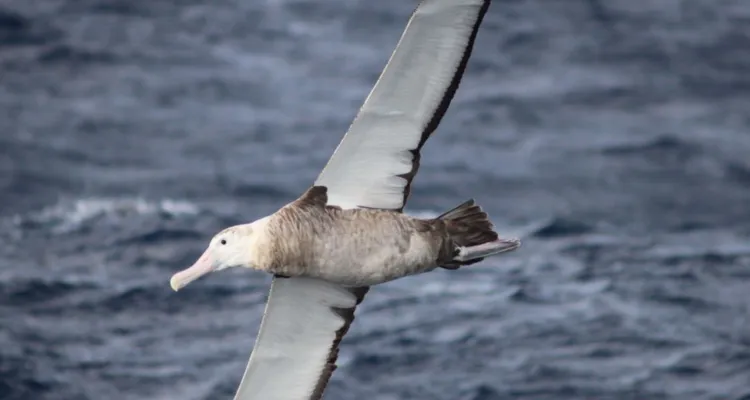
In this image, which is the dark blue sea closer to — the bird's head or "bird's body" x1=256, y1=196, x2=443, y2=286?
"bird's body" x1=256, y1=196, x2=443, y2=286

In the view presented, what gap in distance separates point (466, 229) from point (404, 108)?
86 centimetres

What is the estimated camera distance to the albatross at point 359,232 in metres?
8.69

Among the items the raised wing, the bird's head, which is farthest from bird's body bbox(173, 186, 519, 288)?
the raised wing

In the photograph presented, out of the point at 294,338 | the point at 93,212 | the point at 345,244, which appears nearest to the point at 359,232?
the point at 345,244

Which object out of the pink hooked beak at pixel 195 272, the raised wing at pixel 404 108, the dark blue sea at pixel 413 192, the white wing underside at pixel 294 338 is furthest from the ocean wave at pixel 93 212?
the pink hooked beak at pixel 195 272

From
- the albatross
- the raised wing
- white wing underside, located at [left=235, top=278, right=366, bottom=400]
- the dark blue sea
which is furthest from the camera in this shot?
the dark blue sea

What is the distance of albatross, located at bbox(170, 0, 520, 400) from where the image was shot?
869 cm

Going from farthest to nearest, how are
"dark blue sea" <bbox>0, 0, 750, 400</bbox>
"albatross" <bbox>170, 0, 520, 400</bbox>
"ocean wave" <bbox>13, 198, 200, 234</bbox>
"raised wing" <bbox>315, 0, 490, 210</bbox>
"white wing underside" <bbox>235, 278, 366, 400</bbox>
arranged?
"ocean wave" <bbox>13, 198, 200, 234</bbox> < "dark blue sea" <bbox>0, 0, 750, 400</bbox> < "white wing underside" <bbox>235, 278, 366, 400</bbox> < "albatross" <bbox>170, 0, 520, 400</bbox> < "raised wing" <bbox>315, 0, 490, 210</bbox>

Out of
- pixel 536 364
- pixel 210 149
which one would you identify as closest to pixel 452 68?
pixel 536 364

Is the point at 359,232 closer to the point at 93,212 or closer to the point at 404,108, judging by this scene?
the point at 404,108

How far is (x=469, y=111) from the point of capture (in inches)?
685

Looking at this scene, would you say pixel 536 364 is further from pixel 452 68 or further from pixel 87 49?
pixel 87 49

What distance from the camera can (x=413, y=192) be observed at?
50.4ft

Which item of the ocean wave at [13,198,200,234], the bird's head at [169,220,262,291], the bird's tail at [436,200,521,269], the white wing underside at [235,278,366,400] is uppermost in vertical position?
the bird's head at [169,220,262,291]
